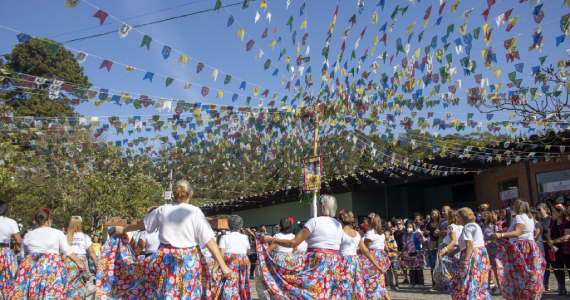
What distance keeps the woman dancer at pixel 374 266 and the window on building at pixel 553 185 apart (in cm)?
915

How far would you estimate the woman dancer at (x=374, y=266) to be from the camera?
6570 mm

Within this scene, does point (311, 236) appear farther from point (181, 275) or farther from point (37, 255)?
point (37, 255)

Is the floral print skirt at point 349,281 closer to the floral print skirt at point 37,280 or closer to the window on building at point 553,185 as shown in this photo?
the floral print skirt at point 37,280

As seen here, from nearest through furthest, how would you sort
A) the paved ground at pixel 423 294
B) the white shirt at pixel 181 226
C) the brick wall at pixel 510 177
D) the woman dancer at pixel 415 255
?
the white shirt at pixel 181 226 < the paved ground at pixel 423 294 < the woman dancer at pixel 415 255 < the brick wall at pixel 510 177

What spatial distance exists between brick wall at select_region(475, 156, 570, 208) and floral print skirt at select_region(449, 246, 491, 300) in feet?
33.6

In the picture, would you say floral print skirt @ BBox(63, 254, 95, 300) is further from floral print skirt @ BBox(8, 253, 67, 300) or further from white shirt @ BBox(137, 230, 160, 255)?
white shirt @ BBox(137, 230, 160, 255)

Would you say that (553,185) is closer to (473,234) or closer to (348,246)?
(473,234)

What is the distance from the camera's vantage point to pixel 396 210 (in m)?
19.9

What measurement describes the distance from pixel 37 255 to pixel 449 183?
1832 cm

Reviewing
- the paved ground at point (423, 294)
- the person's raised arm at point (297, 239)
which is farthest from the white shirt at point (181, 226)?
the paved ground at point (423, 294)

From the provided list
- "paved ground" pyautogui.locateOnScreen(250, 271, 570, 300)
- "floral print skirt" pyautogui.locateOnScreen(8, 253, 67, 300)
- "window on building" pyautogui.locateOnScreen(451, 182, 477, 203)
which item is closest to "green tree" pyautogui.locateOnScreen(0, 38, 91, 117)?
"window on building" pyautogui.locateOnScreen(451, 182, 477, 203)

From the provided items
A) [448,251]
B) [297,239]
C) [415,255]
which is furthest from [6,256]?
[415,255]

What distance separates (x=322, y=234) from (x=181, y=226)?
1.61 m

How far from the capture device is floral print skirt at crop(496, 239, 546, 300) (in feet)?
17.4
